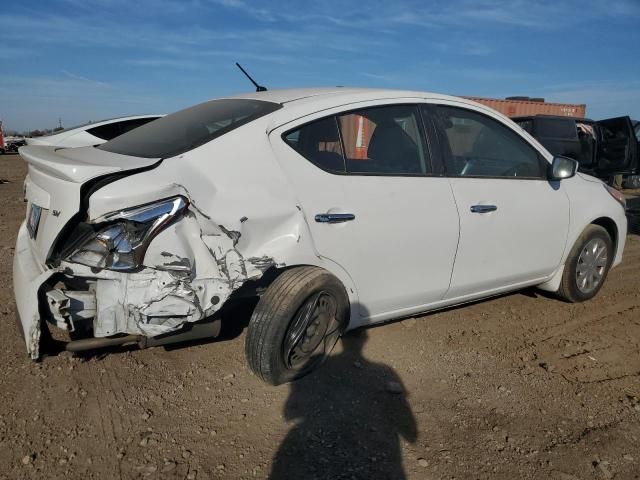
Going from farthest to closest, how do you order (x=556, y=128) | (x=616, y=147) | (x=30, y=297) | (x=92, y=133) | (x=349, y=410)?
(x=556, y=128) → (x=616, y=147) → (x=92, y=133) → (x=349, y=410) → (x=30, y=297)

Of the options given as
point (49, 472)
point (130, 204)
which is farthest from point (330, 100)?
point (49, 472)

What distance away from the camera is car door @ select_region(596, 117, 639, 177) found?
8.51m

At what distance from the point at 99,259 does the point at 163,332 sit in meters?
A: 0.45

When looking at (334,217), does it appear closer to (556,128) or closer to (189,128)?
(189,128)

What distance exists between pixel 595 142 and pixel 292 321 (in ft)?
27.6

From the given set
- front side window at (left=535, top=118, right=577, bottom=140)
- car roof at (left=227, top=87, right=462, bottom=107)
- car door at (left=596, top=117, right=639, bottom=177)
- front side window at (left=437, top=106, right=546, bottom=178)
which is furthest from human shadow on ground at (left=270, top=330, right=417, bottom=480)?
car door at (left=596, top=117, right=639, bottom=177)

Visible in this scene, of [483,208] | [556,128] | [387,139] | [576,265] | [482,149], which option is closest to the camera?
[387,139]

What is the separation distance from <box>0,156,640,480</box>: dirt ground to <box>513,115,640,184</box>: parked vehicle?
19.2ft

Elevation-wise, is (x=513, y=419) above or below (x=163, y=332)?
below

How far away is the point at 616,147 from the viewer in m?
8.72

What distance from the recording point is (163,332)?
7.79 feet

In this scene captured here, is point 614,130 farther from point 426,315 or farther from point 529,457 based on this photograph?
point 529,457

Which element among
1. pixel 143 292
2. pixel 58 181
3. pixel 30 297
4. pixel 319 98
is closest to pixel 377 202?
pixel 319 98

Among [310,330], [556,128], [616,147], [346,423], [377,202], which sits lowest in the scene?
[346,423]
